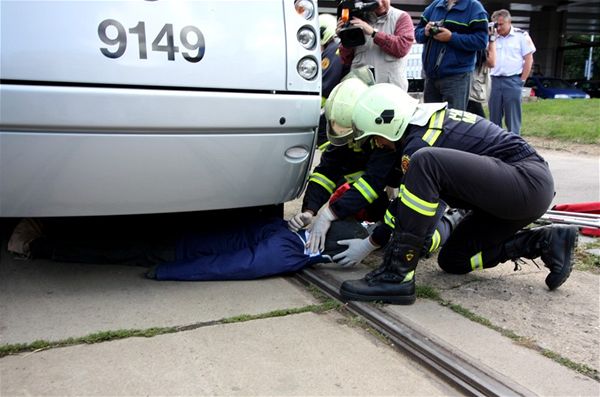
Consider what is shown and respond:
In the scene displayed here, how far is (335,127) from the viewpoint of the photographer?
300 centimetres

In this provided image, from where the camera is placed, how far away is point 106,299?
2.73 meters

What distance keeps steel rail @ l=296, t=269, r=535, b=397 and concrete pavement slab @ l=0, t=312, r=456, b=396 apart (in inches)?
1.8

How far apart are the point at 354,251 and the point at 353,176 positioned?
20.6 inches

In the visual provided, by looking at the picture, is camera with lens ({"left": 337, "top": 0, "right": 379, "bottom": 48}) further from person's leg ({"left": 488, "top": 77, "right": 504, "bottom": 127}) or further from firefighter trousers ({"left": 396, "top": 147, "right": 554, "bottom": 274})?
person's leg ({"left": 488, "top": 77, "right": 504, "bottom": 127})

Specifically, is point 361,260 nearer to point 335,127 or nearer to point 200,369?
point 335,127

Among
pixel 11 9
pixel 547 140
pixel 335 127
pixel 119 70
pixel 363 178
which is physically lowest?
pixel 547 140

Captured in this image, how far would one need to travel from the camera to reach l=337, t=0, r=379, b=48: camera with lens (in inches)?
149

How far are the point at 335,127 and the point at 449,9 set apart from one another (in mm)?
2076

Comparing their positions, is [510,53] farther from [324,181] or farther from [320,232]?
[320,232]

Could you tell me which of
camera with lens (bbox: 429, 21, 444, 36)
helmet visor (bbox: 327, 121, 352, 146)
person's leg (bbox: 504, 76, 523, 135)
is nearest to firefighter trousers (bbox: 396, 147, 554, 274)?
helmet visor (bbox: 327, 121, 352, 146)

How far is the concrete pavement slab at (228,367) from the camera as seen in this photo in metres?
1.94

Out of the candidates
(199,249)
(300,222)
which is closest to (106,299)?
(199,249)

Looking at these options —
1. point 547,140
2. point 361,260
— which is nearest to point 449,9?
point 361,260

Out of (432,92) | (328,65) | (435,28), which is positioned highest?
(435,28)
